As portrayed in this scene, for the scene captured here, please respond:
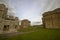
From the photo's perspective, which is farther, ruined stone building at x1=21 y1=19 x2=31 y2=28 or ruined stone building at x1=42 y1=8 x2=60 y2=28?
ruined stone building at x1=21 y1=19 x2=31 y2=28

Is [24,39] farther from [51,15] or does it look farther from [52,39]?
[51,15]

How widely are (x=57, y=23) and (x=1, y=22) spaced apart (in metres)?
7.36

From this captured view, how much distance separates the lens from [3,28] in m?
10.8

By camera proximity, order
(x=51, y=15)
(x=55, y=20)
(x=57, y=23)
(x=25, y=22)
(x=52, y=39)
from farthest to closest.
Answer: (x=25, y=22)
(x=51, y=15)
(x=55, y=20)
(x=57, y=23)
(x=52, y=39)

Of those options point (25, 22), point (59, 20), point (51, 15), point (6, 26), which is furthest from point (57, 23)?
point (25, 22)

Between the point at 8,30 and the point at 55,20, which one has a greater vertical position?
the point at 55,20

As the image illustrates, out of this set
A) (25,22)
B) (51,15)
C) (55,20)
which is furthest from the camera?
(25,22)

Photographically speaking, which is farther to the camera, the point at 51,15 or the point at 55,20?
the point at 51,15

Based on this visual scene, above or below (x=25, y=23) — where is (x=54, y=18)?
above

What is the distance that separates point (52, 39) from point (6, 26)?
25.0 feet

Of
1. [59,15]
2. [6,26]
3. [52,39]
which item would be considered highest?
[59,15]

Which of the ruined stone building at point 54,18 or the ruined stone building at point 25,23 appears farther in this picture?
the ruined stone building at point 25,23

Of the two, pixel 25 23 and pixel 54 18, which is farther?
pixel 25 23

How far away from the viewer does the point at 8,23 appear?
452 inches
